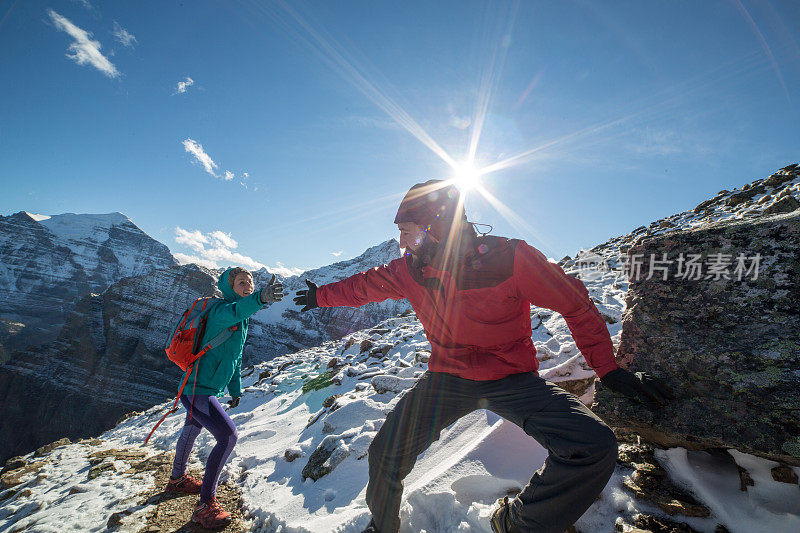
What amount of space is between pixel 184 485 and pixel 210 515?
116 centimetres

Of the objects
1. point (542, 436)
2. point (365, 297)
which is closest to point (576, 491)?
point (542, 436)

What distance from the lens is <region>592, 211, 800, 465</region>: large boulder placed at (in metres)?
2.19

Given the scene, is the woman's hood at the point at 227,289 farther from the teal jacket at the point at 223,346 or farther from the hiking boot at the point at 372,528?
the hiking boot at the point at 372,528

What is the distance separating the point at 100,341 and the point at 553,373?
10166 centimetres

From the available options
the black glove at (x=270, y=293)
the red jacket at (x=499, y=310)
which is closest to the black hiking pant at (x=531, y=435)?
the red jacket at (x=499, y=310)

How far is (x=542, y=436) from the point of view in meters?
2.21

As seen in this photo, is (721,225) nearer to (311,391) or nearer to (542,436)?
(542,436)

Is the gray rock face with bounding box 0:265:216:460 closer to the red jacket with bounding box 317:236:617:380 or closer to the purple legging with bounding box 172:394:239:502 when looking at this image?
the purple legging with bounding box 172:394:239:502

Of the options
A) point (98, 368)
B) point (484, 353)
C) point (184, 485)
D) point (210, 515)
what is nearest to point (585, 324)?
point (484, 353)

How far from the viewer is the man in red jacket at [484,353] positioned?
2189 mm

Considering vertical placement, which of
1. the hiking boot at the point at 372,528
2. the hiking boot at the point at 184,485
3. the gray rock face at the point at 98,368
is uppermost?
the hiking boot at the point at 372,528

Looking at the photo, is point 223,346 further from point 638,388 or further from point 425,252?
point 638,388

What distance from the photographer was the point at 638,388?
7.95ft

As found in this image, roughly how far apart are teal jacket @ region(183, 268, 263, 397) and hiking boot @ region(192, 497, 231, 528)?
1.22 meters
